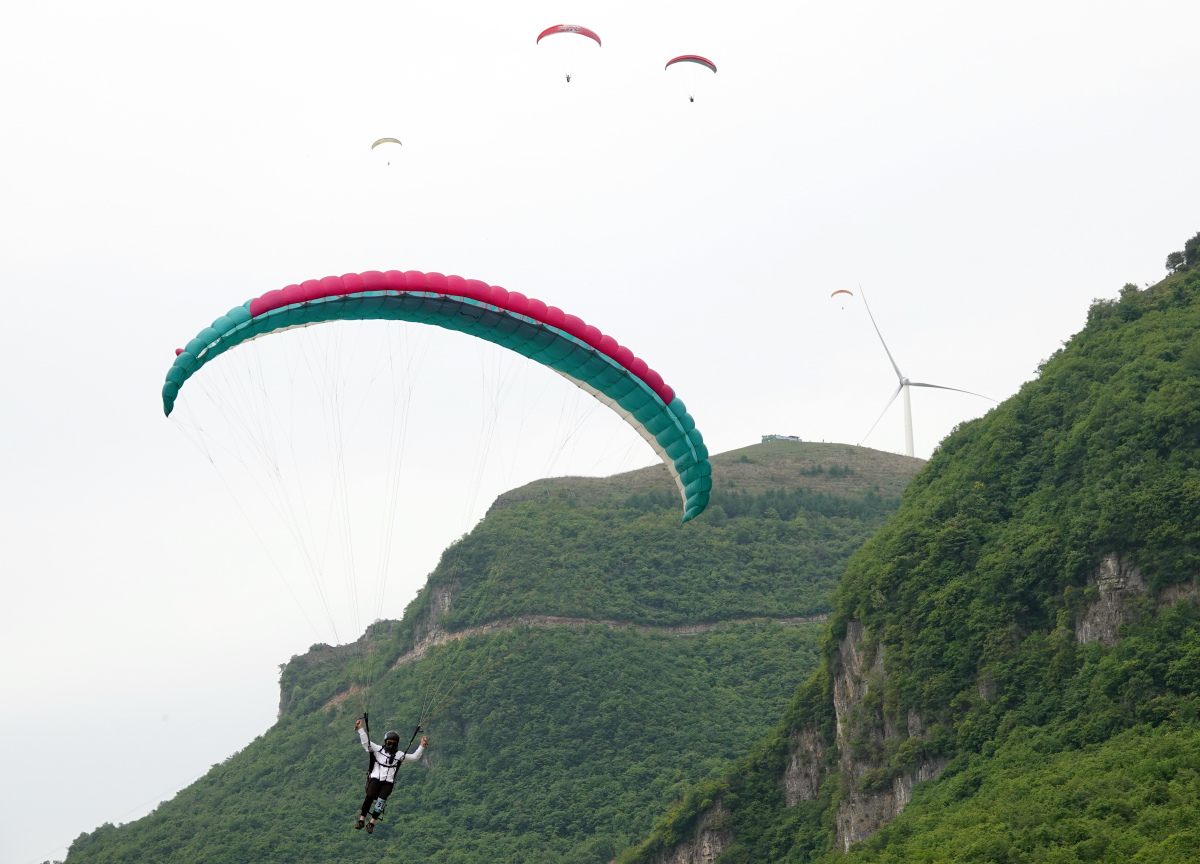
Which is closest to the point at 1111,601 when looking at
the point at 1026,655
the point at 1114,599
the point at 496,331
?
the point at 1114,599

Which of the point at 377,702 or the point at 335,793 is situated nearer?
the point at 335,793

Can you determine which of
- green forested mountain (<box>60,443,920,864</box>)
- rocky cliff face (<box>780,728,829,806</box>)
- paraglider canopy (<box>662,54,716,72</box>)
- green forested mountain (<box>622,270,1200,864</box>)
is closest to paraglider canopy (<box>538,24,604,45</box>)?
paraglider canopy (<box>662,54,716,72</box>)

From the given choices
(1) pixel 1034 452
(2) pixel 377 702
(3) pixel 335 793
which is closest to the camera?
(1) pixel 1034 452

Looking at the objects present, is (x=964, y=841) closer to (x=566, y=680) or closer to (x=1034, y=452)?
(x=1034, y=452)

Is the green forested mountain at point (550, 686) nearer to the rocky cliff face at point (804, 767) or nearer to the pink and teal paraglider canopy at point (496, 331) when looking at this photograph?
the rocky cliff face at point (804, 767)

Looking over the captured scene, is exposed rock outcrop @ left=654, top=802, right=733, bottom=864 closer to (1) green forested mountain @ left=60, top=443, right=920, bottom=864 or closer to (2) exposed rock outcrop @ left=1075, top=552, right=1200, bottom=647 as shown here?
(1) green forested mountain @ left=60, top=443, right=920, bottom=864

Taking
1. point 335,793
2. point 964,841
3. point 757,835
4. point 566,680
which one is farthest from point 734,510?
point 964,841

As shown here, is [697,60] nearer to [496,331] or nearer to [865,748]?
[496,331]
